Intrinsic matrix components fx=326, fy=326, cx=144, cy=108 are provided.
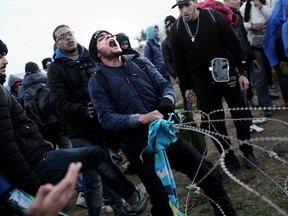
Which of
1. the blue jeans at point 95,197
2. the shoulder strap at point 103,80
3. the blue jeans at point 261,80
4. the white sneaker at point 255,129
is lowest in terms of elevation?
the white sneaker at point 255,129

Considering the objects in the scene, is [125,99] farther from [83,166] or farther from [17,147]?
[17,147]

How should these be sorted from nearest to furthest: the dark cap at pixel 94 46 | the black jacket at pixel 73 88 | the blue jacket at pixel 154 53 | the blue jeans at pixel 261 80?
the dark cap at pixel 94 46 → the black jacket at pixel 73 88 → the blue jeans at pixel 261 80 → the blue jacket at pixel 154 53

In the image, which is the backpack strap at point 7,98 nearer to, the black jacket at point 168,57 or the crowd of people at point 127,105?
the crowd of people at point 127,105

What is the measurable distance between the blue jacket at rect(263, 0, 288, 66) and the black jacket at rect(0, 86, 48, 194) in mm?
3587

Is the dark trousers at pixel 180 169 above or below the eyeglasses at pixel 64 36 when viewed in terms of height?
below

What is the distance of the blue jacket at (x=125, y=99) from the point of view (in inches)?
111

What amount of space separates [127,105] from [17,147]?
0.95 metres

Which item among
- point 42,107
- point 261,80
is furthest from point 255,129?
point 42,107

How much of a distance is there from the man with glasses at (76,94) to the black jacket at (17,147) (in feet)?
2.63

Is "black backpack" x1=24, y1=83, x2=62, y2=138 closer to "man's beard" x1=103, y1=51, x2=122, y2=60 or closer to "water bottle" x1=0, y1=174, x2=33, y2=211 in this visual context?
"man's beard" x1=103, y1=51, x2=122, y2=60

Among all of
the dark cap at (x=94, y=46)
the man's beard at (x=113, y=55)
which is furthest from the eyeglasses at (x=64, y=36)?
the man's beard at (x=113, y=55)

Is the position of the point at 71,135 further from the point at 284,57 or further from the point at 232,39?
the point at 284,57

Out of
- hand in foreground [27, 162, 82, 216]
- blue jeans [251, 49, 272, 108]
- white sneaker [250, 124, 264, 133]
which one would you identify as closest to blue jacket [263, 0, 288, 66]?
blue jeans [251, 49, 272, 108]

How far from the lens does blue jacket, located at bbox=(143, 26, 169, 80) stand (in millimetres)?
6453
